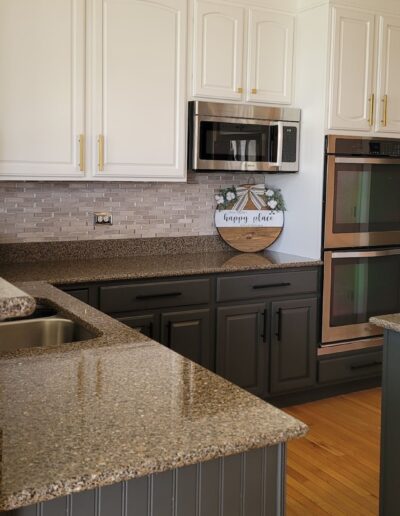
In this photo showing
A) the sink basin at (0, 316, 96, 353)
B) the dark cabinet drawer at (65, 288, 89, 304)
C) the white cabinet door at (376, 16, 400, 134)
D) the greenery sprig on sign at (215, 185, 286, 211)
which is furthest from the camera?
the greenery sprig on sign at (215, 185, 286, 211)

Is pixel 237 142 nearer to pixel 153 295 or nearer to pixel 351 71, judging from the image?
pixel 351 71

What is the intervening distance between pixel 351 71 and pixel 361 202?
2.55 ft

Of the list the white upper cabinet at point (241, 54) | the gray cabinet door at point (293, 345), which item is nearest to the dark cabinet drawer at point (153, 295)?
the gray cabinet door at point (293, 345)

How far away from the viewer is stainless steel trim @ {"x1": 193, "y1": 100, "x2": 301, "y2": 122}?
142 inches

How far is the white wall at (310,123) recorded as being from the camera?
379 centimetres

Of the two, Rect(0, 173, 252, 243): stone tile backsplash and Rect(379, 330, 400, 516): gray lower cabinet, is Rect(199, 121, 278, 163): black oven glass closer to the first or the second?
Rect(0, 173, 252, 243): stone tile backsplash

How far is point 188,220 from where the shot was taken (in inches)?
160

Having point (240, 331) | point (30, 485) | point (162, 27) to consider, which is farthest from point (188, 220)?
point (30, 485)

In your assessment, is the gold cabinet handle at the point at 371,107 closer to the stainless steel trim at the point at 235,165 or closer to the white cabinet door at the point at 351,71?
the white cabinet door at the point at 351,71

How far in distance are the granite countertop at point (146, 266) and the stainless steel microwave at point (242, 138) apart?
0.53 metres

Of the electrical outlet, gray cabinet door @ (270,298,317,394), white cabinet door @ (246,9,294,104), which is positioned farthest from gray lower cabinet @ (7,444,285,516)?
white cabinet door @ (246,9,294,104)

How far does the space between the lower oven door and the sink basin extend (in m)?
2.07

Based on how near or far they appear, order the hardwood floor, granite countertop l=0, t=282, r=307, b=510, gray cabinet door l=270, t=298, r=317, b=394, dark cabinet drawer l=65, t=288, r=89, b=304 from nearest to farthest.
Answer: granite countertop l=0, t=282, r=307, b=510 → the hardwood floor → dark cabinet drawer l=65, t=288, r=89, b=304 → gray cabinet door l=270, t=298, r=317, b=394

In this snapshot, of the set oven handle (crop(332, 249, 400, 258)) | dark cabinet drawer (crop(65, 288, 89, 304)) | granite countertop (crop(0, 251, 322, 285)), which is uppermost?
oven handle (crop(332, 249, 400, 258))
